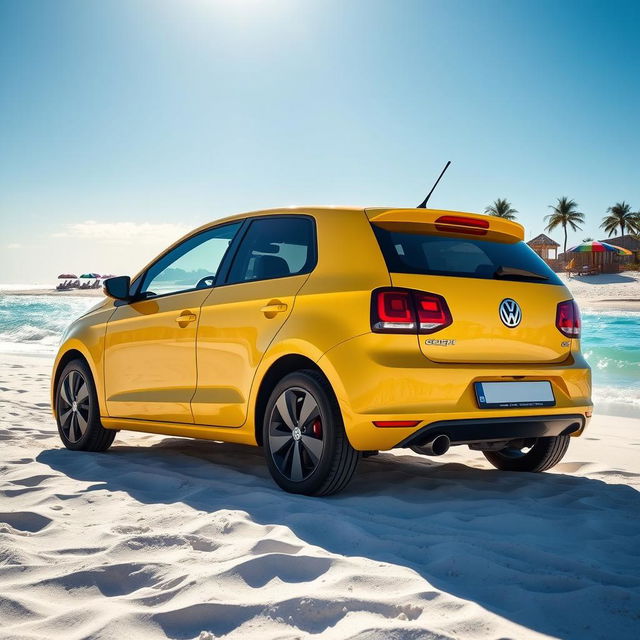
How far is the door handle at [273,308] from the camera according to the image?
4742mm

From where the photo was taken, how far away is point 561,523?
13.7ft

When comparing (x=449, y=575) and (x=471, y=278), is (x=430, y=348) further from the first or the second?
(x=449, y=575)

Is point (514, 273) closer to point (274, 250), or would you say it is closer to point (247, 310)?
point (274, 250)

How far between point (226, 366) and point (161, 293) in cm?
117

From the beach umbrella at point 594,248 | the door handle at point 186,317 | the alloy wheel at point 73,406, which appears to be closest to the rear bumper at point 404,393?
the door handle at point 186,317

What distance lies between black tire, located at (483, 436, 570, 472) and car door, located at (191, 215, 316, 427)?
1925 millimetres

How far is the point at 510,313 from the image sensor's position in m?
4.50

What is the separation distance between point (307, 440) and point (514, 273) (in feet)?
5.03

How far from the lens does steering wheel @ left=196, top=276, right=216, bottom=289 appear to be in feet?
18.2

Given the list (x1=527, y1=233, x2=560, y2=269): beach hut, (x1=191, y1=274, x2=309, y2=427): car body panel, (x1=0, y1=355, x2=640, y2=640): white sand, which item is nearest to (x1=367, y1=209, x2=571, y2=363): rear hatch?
(x1=191, y1=274, x2=309, y2=427): car body panel

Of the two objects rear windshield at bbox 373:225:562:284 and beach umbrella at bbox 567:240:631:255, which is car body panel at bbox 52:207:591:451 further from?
beach umbrella at bbox 567:240:631:255

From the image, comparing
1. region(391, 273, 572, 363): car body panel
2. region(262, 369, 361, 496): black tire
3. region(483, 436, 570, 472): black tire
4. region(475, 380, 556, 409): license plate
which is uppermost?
region(391, 273, 572, 363): car body panel

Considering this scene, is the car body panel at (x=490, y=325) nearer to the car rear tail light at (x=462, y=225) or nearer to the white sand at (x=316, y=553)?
the car rear tail light at (x=462, y=225)

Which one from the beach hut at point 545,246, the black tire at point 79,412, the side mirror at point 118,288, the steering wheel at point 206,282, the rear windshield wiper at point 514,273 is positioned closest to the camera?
the rear windshield wiper at point 514,273
